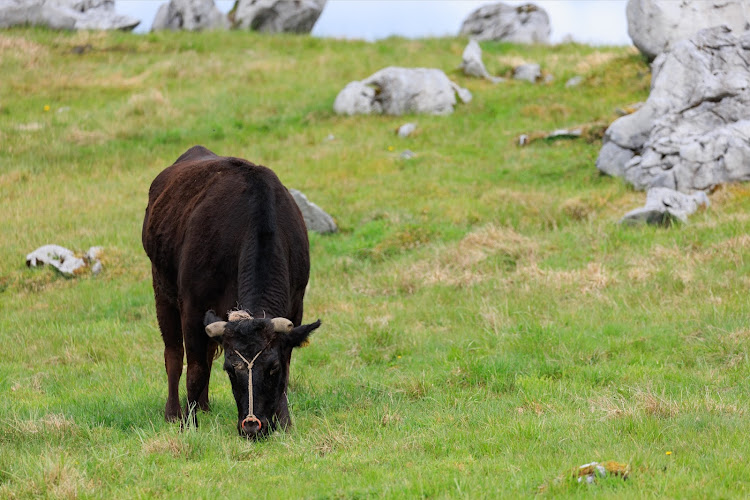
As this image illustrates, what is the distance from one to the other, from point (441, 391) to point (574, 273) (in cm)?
480

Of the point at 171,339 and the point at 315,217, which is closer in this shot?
the point at 171,339

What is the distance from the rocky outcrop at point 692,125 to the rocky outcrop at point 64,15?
2442cm

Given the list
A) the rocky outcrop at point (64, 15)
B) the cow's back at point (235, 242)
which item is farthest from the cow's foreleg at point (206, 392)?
the rocky outcrop at point (64, 15)

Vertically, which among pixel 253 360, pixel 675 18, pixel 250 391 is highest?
pixel 675 18

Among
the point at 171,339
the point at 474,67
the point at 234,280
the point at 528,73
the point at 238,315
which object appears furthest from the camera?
the point at 474,67

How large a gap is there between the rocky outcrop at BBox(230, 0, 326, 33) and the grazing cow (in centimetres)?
3147

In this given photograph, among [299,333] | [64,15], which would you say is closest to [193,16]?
[64,15]

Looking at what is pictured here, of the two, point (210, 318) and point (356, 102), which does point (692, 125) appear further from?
point (210, 318)

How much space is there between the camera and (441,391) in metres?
8.88

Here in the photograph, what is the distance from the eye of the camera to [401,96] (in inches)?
1062

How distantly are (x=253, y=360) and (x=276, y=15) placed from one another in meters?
34.7

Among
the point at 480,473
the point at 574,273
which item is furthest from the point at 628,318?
the point at 480,473

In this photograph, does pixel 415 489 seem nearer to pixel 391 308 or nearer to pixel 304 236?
pixel 304 236

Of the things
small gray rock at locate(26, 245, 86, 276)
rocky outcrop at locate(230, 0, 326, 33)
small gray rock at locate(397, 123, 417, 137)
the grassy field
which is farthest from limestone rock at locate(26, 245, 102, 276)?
rocky outcrop at locate(230, 0, 326, 33)
